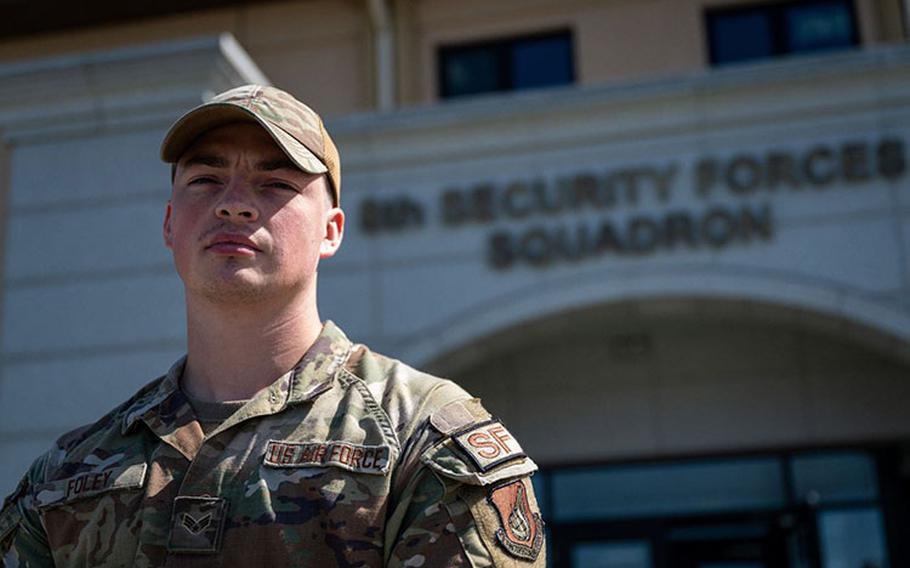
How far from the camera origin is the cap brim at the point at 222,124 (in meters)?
2.02

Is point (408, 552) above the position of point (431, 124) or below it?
below

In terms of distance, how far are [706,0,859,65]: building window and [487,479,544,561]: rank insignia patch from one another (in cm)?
1014

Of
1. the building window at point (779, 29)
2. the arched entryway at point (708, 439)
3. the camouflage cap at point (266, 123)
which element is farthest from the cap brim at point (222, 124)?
the building window at point (779, 29)

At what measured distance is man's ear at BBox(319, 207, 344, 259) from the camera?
222cm

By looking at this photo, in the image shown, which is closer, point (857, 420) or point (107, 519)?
point (107, 519)

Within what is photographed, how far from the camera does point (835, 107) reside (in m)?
9.00

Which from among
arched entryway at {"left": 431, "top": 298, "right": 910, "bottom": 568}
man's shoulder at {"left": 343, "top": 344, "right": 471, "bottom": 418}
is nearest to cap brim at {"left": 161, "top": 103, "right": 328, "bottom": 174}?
man's shoulder at {"left": 343, "top": 344, "right": 471, "bottom": 418}

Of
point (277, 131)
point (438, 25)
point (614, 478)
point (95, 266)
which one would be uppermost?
point (438, 25)

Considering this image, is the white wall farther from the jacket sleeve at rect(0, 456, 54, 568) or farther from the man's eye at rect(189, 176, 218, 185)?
the man's eye at rect(189, 176, 218, 185)

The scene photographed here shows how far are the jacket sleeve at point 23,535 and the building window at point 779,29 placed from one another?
1025 cm

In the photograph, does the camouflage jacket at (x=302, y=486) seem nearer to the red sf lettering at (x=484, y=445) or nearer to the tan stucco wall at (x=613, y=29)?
the red sf lettering at (x=484, y=445)

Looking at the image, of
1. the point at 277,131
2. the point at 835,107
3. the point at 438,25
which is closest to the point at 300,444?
the point at 277,131

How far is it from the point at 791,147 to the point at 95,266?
559 centimetres

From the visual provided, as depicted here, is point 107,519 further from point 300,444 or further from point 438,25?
point 438,25
